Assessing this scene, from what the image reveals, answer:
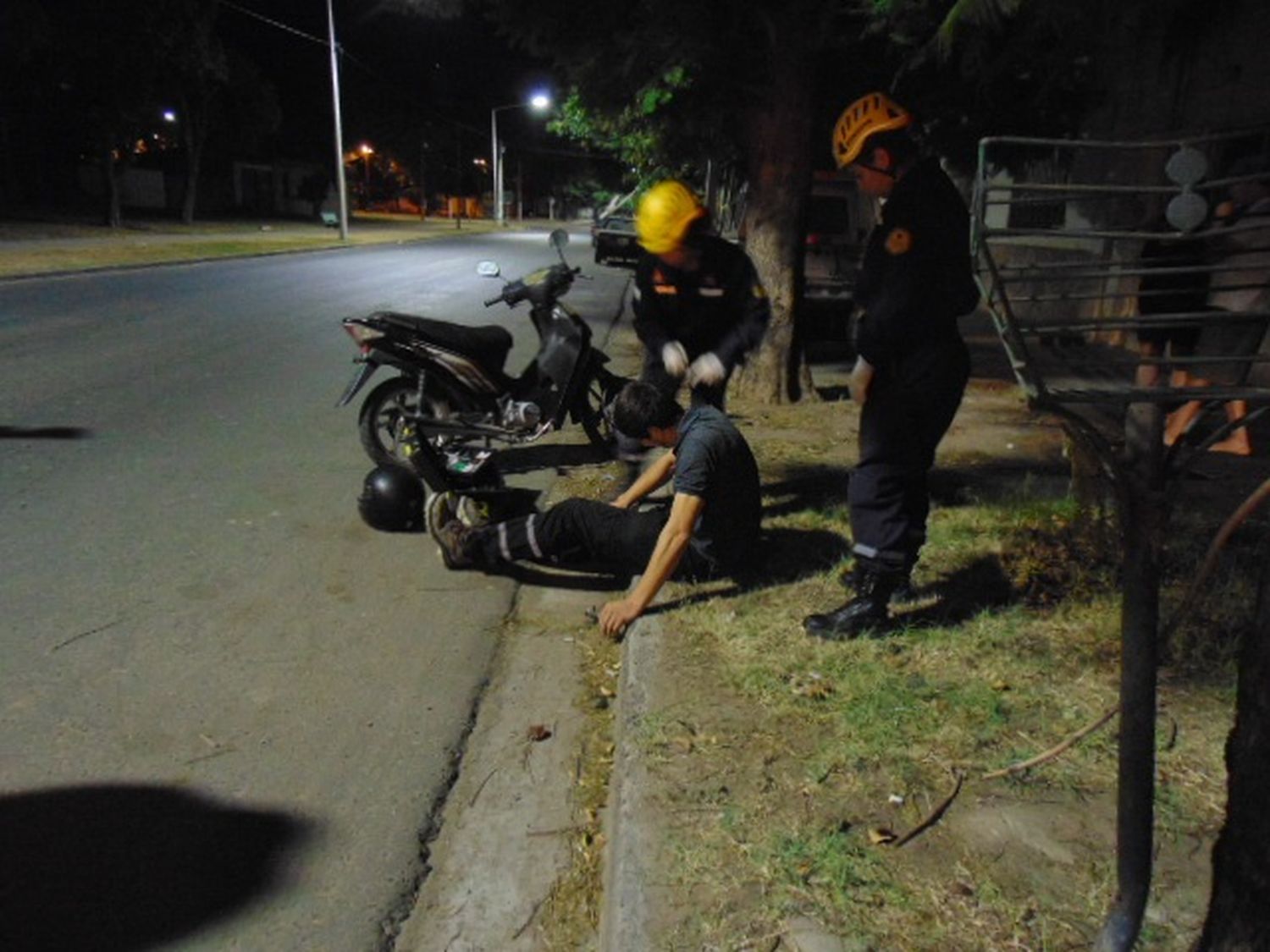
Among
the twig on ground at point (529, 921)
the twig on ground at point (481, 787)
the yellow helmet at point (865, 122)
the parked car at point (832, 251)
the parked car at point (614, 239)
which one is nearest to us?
the twig on ground at point (529, 921)

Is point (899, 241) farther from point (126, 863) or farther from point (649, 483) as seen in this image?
point (126, 863)

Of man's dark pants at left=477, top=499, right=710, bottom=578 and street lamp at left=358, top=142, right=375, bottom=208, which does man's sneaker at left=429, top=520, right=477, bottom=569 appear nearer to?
man's dark pants at left=477, top=499, right=710, bottom=578

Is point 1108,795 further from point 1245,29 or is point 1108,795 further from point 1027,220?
point 1027,220

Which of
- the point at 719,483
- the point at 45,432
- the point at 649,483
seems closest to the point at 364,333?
the point at 649,483

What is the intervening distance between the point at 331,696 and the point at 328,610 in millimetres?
736

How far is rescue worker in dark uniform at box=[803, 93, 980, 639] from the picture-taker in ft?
10.5

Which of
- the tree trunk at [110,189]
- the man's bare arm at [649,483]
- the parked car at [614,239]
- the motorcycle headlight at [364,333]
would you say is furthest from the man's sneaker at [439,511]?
the tree trunk at [110,189]

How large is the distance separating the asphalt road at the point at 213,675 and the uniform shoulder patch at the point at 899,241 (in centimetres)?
222

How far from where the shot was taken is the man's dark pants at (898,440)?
341 centimetres

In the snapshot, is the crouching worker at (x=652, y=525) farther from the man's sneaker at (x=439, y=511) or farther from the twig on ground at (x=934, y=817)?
the twig on ground at (x=934, y=817)

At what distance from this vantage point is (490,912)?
97.4 inches

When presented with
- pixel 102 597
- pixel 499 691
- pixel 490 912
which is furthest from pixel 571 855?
pixel 102 597

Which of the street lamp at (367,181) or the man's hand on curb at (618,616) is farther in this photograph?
the street lamp at (367,181)

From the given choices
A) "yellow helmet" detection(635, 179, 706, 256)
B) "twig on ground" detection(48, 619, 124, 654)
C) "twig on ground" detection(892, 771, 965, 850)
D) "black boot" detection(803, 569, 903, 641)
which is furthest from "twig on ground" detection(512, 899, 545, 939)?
"yellow helmet" detection(635, 179, 706, 256)
